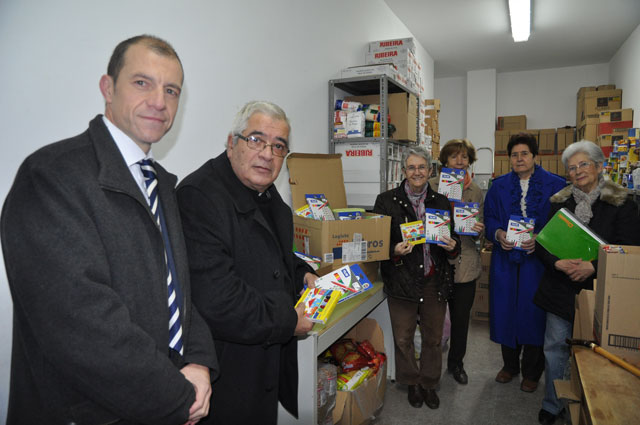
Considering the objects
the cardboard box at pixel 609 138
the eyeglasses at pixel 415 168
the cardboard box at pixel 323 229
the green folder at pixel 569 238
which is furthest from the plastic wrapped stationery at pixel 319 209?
the cardboard box at pixel 609 138

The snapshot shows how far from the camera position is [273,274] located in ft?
4.68

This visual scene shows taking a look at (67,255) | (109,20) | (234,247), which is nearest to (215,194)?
(234,247)

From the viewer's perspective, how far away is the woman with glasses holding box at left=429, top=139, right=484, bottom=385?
2812 mm

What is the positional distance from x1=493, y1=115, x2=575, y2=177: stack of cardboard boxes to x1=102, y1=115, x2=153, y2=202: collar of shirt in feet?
23.6

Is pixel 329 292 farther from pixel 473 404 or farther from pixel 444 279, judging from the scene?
pixel 473 404

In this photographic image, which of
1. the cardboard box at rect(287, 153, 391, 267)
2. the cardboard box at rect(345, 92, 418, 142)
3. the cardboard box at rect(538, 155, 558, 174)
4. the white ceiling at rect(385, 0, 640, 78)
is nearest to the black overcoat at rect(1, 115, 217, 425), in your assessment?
the cardboard box at rect(287, 153, 391, 267)

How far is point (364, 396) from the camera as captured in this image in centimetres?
234

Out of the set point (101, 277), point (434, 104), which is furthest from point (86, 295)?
point (434, 104)

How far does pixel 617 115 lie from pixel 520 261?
3.92 m

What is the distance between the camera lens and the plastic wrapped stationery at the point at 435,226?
240 cm

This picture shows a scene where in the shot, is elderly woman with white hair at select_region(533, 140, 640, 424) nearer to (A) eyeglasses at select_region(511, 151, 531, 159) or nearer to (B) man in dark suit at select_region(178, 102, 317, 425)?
(A) eyeglasses at select_region(511, 151, 531, 159)

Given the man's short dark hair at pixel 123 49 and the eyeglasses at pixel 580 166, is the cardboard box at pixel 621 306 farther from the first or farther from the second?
the man's short dark hair at pixel 123 49

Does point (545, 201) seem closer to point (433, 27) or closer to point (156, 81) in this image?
point (156, 81)

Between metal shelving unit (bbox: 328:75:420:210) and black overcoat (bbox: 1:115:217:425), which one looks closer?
black overcoat (bbox: 1:115:217:425)
